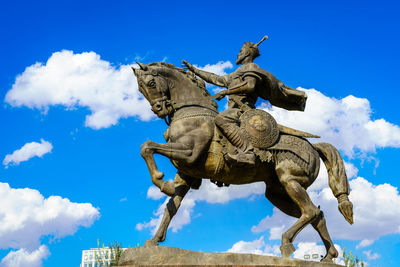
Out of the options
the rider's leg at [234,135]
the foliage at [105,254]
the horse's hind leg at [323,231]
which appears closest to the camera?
the rider's leg at [234,135]

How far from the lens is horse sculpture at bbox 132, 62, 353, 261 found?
7.49m

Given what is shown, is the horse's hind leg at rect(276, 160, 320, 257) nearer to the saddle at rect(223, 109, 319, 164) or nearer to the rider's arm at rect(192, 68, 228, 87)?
the saddle at rect(223, 109, 319, 164)

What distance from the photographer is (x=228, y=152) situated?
25.0 feet

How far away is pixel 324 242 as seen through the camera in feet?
26.2

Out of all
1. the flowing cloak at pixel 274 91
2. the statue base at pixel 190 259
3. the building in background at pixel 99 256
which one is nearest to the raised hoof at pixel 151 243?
the statue base at pixel 190 259

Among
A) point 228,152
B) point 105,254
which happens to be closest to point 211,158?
point 228,152

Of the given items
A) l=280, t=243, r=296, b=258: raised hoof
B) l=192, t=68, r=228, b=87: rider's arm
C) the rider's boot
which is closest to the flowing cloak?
l=192, t=68, r=228, b=87: rider's arm

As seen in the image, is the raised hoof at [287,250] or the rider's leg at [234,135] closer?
the raised hoof at [287,250]

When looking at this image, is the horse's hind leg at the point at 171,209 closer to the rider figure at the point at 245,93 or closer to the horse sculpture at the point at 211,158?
the horse sculpture at the point at 211,158

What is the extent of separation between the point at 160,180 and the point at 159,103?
147 cm

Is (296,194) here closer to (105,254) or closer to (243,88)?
(243,88)

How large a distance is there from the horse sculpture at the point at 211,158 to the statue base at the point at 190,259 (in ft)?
1.68

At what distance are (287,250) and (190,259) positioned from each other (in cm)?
162

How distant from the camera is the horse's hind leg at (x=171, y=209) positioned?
733cm
